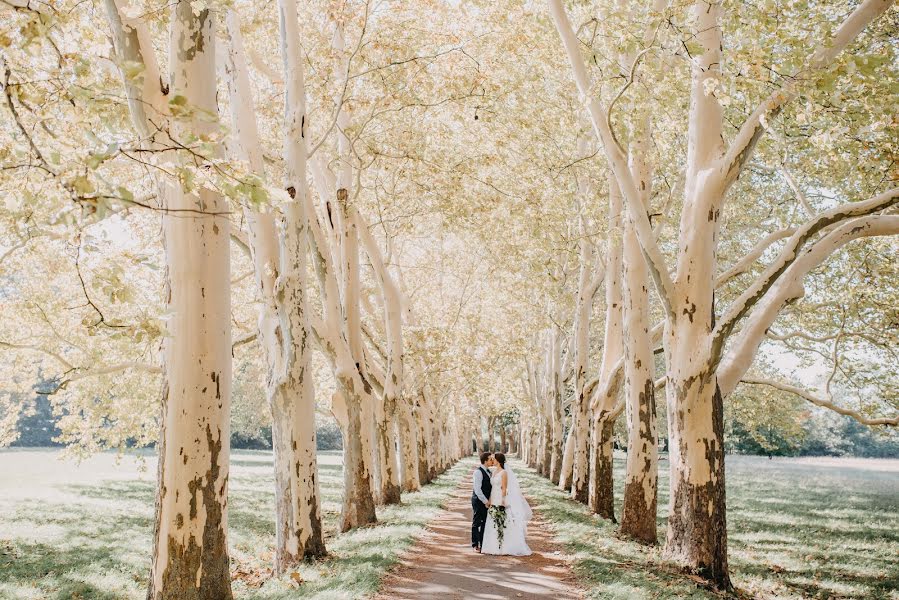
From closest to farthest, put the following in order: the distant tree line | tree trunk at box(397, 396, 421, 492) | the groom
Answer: the groom, tree trunk at box(397, 396, 421, 492), the distant tree line

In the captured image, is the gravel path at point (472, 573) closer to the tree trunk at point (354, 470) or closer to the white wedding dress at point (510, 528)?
the white wedding dress at point (510, 528)

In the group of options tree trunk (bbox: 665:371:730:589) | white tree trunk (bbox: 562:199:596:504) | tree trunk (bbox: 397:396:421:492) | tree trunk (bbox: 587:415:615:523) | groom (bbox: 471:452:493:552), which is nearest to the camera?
tree trunk (bbox: 665:371:730:589)

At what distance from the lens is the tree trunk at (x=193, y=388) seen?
5988mm

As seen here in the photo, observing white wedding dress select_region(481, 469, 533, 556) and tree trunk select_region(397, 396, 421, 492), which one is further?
tree trunk select_region(397, 396, 421, 492)

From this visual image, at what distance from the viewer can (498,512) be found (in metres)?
11.9

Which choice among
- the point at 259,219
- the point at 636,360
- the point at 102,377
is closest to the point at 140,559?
the point at 102,377

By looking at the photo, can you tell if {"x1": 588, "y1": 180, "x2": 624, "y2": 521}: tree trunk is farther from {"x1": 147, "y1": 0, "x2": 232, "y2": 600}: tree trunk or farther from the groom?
{"x1": 147, "y1": 0, "x2": 232, "y2": 600}: tree trunk

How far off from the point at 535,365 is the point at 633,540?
96.8 feet

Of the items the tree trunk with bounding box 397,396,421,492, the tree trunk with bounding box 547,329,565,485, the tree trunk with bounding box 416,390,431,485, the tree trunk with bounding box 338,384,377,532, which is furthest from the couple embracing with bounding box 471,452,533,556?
the tree trunk with bounding box 547,329,565,485

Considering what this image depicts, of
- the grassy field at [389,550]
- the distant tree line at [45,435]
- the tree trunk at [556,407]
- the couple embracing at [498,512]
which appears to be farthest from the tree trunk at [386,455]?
the distant tree line at [45,435]

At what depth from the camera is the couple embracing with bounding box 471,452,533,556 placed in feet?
39.2

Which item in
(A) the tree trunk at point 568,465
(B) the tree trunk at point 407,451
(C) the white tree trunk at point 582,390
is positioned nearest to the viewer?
(C) the white tree trunk at point 582,390

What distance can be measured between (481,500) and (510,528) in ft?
2.31

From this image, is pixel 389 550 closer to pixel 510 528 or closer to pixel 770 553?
pixel 510 528
